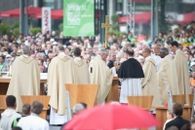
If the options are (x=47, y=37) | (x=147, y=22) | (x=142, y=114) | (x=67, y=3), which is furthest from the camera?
(x=147, y=22)

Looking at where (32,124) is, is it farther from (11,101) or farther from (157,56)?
(157,56)

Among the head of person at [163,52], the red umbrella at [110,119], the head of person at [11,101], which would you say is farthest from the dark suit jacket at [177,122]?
the head of person at [163,52]

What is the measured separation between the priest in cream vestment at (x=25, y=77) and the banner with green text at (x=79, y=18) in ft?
33.0

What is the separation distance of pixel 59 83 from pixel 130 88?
1.86 meters

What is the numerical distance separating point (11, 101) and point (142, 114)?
5268 millimetres

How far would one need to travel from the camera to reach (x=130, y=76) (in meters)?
28.7

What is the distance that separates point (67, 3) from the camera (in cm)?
4031

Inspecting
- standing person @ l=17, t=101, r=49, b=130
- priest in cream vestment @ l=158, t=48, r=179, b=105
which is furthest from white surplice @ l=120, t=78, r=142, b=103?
standing person @ l=17, t=101, r=49, b=130

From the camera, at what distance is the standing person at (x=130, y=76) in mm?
28609

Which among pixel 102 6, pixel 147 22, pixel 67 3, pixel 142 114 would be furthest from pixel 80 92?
pixel 147 22

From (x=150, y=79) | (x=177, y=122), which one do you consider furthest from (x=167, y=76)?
(x=177, y=122)

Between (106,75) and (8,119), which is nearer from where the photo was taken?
(8,119)

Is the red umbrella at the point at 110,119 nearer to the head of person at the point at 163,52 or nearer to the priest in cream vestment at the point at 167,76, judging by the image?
the priest in cream vestment at the point at 167,76

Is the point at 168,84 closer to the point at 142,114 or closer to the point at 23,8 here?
the point at 142,114
